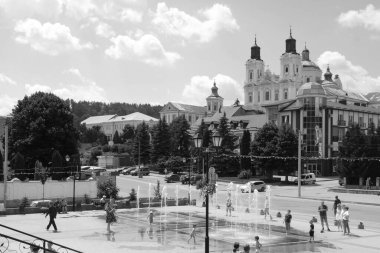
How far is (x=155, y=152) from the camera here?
→ 99688mm

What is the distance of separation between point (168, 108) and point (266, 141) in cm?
10433

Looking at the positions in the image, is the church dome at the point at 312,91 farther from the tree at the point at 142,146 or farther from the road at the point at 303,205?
the tree at the point at 142,146

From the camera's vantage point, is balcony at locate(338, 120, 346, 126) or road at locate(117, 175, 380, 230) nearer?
road at locate(117, 175, 380, 230)

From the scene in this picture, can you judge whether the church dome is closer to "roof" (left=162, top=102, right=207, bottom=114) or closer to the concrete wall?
the concrete wall

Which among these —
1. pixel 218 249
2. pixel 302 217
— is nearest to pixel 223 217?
pixel 302 217

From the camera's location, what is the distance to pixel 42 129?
63.3 m

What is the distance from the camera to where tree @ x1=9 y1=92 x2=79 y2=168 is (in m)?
63.0

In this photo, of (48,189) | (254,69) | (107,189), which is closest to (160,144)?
(254,69)

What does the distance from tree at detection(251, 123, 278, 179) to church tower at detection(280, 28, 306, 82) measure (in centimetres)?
5922

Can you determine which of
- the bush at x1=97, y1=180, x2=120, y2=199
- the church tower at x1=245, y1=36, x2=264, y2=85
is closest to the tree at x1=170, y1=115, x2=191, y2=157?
the church tower at x1=245, y1=36, x2=264, y2=85

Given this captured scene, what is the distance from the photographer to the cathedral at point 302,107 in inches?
3300

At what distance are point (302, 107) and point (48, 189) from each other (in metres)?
50.1

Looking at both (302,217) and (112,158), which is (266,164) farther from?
(112,158)

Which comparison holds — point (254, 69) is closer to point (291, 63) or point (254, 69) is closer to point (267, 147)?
point (291, 63)
